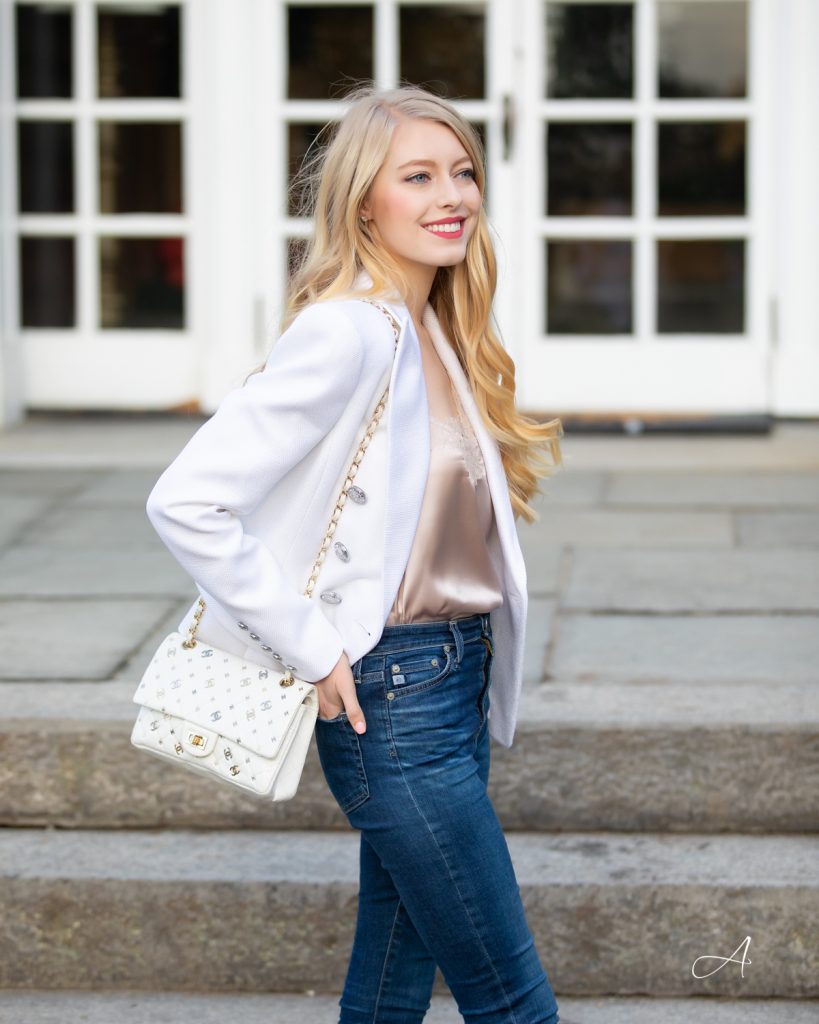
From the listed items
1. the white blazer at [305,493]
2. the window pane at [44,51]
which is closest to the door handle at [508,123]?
the window pane at [44,51]

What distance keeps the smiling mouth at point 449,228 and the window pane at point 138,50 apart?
197 inches

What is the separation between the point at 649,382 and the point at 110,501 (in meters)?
2.41

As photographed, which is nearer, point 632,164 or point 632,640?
point 632,640

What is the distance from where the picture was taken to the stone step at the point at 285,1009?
308 centimetres

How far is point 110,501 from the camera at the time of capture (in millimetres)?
5738

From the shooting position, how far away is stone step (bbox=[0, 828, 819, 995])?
313cm

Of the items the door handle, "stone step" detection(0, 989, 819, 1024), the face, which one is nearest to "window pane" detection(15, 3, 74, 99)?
the door handle

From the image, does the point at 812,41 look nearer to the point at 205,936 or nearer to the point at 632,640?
the point at 632,640

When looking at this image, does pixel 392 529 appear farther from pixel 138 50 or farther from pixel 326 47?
pixel 138 50

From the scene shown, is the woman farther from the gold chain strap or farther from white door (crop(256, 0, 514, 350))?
white door (crop(256, 0, 514, 350))

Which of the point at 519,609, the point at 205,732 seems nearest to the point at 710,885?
the point at 519,609

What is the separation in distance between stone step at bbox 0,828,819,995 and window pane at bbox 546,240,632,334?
3.95 m

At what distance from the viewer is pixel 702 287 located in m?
6.95

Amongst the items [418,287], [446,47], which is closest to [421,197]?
[418,287]
